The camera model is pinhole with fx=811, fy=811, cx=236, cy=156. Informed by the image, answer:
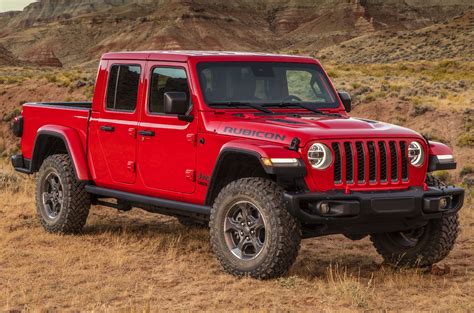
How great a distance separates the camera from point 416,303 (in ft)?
20.5

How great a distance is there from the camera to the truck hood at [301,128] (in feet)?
21.7

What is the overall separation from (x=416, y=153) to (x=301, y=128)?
1.12 meters

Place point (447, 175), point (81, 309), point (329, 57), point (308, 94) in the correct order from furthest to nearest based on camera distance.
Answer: point (329, 57), point (447, 175), point (308, 94), point (81, 309)

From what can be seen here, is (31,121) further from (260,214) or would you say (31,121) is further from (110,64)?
(260,214)

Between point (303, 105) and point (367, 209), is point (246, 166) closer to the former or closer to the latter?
point (303, 105)

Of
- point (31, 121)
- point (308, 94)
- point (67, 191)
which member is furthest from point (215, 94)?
point (31, 121)

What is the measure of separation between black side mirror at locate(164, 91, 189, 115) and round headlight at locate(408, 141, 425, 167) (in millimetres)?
2022

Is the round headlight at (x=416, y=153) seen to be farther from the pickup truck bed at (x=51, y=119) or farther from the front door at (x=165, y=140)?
the pickup truck bed at (x=51, y=119)

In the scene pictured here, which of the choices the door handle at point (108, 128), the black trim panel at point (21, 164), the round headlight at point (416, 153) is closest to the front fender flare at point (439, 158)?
the round headlight at point (416, 153)

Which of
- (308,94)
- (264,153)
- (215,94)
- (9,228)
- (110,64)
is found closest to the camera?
(264,153)

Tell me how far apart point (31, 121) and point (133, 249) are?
250cm

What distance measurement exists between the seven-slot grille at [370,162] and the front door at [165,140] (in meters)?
1.46

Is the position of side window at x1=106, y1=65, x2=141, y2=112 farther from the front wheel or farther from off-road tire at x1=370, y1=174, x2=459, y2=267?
off-road tire at x1=370, y1=174, x2=459, y2=267

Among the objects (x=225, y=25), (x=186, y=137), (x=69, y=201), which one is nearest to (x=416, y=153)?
(x=186, y=137)
